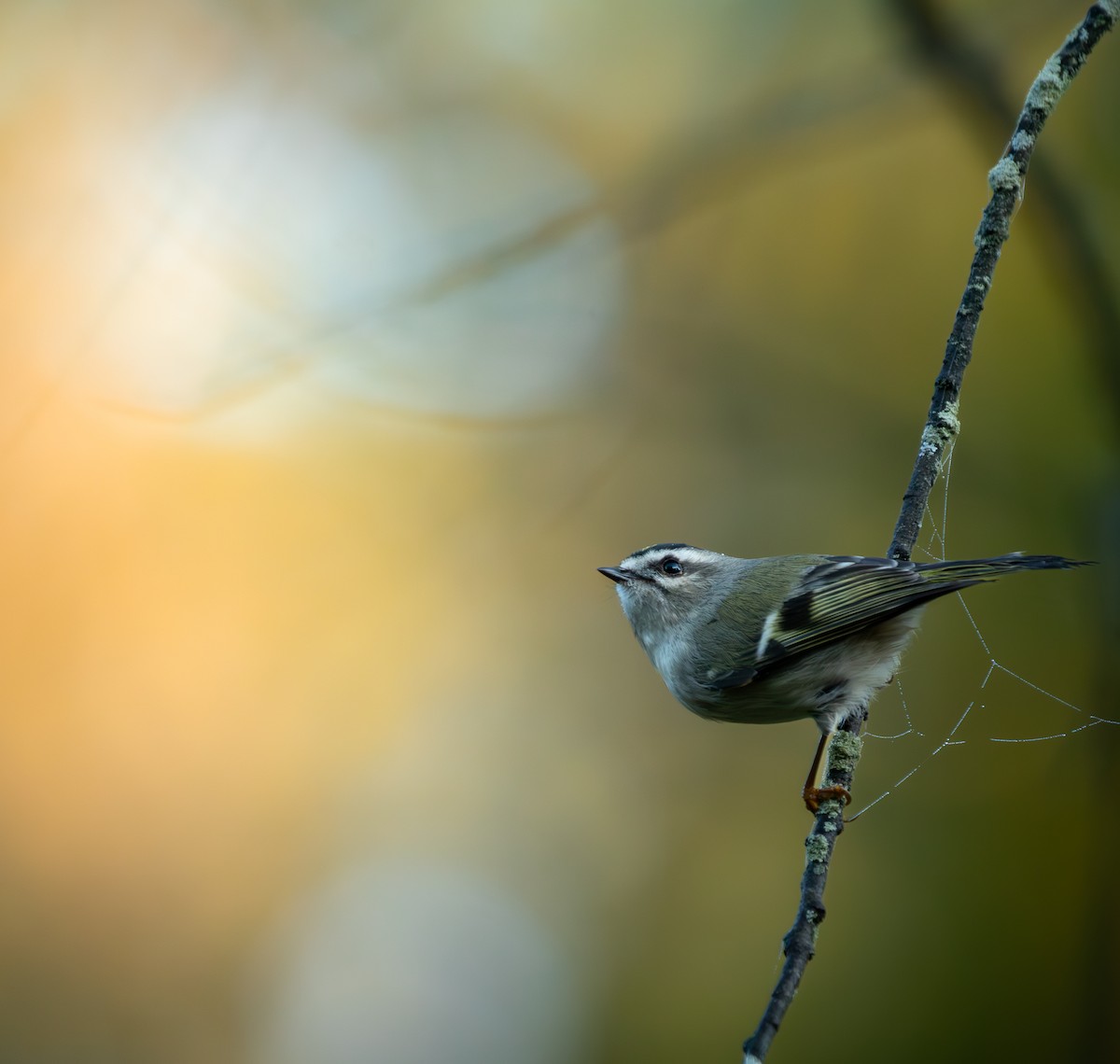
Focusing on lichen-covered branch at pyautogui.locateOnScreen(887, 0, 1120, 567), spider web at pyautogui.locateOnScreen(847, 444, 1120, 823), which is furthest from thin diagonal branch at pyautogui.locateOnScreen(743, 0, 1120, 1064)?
spider web at pyautogui.locateOnScreen(847, 444, 1120, 823)

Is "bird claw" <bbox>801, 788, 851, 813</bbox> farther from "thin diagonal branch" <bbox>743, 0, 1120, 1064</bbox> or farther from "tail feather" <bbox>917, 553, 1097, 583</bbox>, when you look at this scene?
"tail feather" <bbox>917, 553, 1097, 583</bbox>

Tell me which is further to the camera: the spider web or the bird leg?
the spider web

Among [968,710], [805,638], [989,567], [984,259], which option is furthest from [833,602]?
[968,710]

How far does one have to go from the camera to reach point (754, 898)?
2.40 meters

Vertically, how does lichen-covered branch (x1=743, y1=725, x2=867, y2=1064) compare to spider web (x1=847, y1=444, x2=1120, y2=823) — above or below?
below

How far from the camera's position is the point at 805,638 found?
1.63 meters

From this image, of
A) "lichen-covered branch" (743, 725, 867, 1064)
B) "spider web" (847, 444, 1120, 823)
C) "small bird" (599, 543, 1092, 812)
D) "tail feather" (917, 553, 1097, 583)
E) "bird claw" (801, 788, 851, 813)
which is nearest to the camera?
"lichen-covered branch" (743, 725, 867, 1064)

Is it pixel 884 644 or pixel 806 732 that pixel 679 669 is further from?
pixel 806 732

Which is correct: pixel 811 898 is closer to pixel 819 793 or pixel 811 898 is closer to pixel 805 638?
pixel 819 793

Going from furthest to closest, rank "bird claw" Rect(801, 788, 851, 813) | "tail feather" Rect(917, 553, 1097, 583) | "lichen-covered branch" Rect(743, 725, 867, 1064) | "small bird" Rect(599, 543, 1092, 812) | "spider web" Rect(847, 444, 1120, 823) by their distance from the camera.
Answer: "spider web" Rect(847, 444, 1120, 823), "small bird" Rect(599, 543, 1092, 812), "bird claw" Rect(801, 788, 851, 813), "tail feather" Rect(917, 553, 1097, 583), "lichen-covered branch" Rect(743, 725, 867, 1064)

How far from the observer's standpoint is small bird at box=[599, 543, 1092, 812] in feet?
5.06

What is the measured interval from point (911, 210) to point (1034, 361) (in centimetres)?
67

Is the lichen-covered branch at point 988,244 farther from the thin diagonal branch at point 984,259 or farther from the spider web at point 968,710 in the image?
the spider web at point 968,710

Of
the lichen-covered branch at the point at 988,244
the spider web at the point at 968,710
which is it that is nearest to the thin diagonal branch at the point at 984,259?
the lichen-covered branch at the point at 988,244
